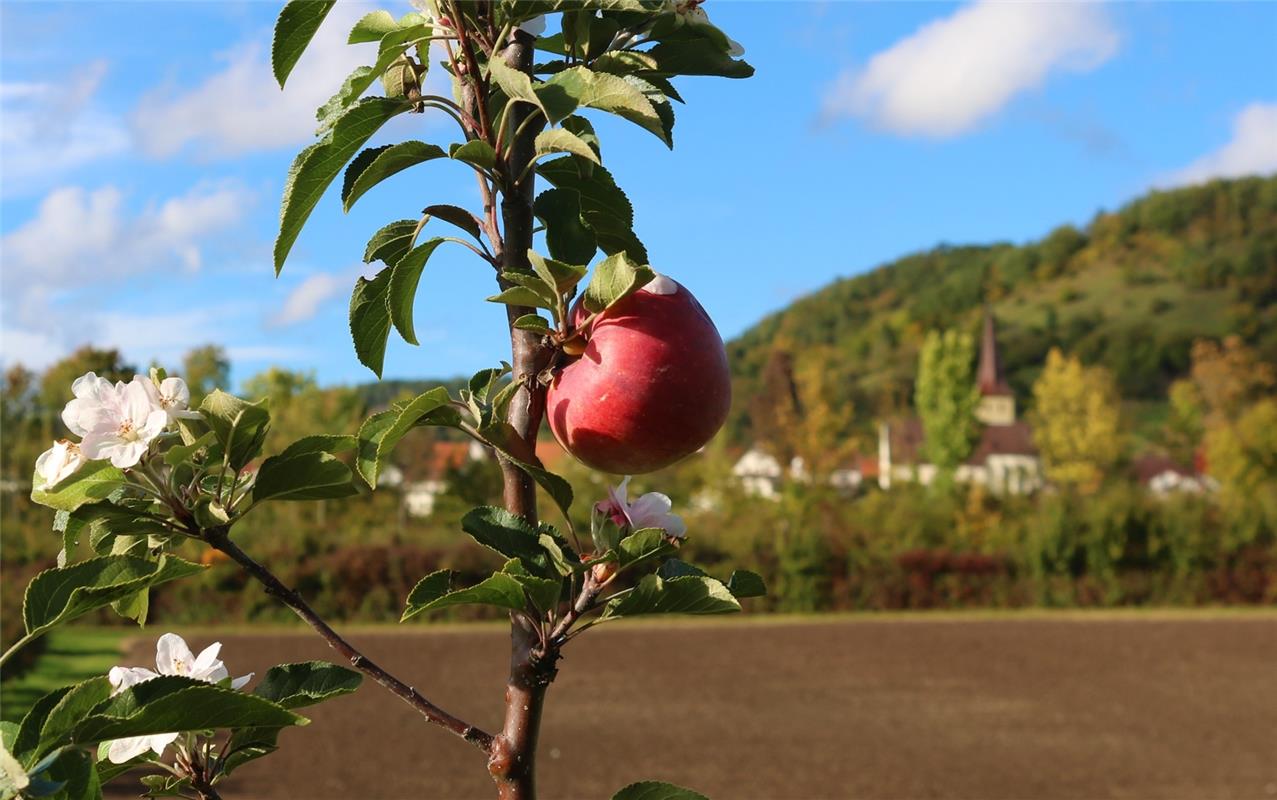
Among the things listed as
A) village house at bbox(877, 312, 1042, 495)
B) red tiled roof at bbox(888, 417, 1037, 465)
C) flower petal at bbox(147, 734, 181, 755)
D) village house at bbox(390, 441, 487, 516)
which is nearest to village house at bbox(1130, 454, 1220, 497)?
village house at bbox(877, 312, 1042, 495)

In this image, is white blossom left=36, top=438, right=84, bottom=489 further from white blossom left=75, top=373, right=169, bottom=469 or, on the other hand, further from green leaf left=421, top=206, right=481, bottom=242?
green leaf left=421, top=206, right=481, bottom=242

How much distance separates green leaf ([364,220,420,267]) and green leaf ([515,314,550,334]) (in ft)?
0.66

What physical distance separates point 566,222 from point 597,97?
25 cm

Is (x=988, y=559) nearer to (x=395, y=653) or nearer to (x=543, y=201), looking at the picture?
(x=395, y=653)

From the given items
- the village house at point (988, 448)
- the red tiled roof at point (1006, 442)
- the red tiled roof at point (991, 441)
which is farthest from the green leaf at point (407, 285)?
the red tiled roof at point (1006, 442)

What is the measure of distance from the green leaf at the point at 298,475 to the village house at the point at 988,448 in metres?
30.9

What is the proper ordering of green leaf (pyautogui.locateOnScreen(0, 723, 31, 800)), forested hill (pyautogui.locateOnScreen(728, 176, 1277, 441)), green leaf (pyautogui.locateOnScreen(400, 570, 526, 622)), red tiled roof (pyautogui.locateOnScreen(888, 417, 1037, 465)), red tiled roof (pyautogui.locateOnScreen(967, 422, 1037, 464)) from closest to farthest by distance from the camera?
green leaf (pyautogui.locateOnScreen(0, 723, 31, 800))
green leaf (pyautogui.locateOnScreen(400, 570, 526, 622))
red tiled roof (pyautogui.locateOnScreen(888, 417, 1037, 465))
red tiled roof (pyautogui.locateOnScreen(967, 422, 1037, 464))
forested hill (pyautogui.locateOnScreen(728, 176, 1277, 441))

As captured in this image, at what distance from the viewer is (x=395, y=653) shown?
659 inches

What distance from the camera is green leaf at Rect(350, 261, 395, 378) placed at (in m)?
1.20

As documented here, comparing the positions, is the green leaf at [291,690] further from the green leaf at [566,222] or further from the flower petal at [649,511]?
the green leaf at [566,222]

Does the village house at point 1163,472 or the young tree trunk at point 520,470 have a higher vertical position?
the young tree trunk at point 520,470

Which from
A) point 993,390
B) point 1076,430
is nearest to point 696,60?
point 1076,430

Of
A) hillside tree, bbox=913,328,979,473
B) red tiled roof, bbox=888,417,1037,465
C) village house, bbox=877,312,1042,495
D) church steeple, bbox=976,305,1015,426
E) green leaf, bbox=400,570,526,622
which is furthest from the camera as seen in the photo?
church steeple, bbox=976,305,1015,426

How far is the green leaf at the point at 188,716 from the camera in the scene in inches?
32.8
